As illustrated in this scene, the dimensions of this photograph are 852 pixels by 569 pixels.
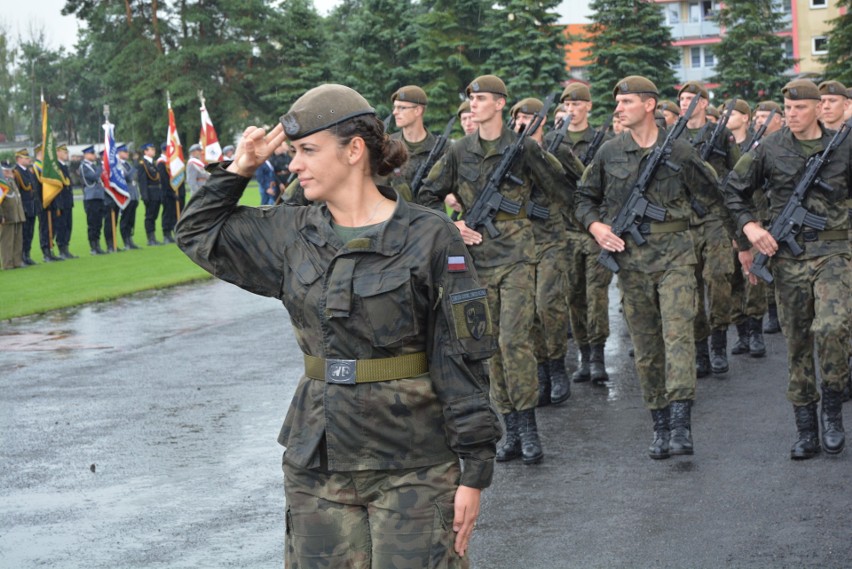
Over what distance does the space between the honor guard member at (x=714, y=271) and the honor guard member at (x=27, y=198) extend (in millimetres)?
15586

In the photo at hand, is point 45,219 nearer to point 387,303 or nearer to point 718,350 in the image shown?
point 718,350

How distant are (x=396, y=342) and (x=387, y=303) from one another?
0.12 meters

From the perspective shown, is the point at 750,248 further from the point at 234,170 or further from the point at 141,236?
the point at 141,236

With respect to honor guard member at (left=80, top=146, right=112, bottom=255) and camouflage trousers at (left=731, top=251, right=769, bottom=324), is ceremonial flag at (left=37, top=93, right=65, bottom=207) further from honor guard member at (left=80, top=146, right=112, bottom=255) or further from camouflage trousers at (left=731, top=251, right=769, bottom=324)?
camouflage trousers at (left=731, top=251, right=769, bottom=324)

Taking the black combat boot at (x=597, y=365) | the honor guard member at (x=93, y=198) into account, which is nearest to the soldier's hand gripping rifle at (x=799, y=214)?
the black combat boot at (x=597, y=365)

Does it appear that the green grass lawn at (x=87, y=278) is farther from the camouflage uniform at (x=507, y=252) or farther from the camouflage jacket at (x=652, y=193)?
the camouflage jacket at (x=652, y=193)

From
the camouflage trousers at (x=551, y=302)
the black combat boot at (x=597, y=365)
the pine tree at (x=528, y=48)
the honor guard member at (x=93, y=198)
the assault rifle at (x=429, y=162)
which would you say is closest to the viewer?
the camouflage trousers at (x=551, y=302)

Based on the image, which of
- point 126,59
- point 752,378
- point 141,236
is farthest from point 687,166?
point 126,59

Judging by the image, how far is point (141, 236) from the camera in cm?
3412

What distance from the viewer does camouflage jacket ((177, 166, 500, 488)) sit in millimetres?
4035

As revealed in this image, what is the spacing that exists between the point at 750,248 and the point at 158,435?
13.9ft

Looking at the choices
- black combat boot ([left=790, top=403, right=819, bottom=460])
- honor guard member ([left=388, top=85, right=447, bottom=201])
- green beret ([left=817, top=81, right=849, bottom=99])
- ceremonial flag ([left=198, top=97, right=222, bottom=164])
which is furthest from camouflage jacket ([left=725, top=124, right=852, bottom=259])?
ceremonial flag ([left=198, top=97, right=222, bottom=164])

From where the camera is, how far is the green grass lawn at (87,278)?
18781mm

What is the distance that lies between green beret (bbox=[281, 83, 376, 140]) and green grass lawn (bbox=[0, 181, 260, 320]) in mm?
13828
